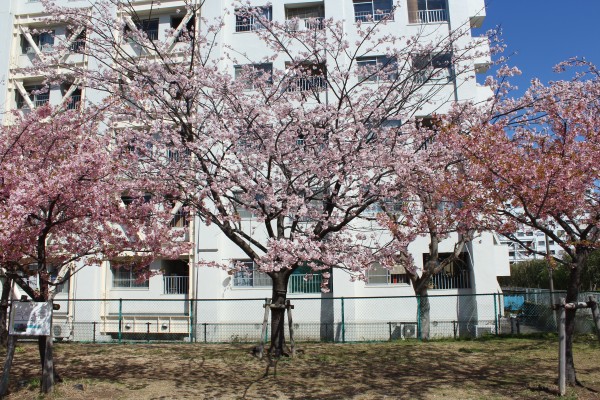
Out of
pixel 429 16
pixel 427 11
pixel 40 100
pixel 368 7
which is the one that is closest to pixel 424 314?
pixel 429 16

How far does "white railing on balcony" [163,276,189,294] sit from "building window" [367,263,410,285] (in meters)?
7.23

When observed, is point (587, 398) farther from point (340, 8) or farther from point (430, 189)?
point (340, 8)

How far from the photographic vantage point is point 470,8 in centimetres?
2117

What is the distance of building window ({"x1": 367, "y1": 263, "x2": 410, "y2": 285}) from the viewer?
19844 mm

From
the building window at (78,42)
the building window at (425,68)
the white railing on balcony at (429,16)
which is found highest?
the white railing on balcony at (429,16)

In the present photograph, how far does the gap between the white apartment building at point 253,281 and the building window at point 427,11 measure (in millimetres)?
42

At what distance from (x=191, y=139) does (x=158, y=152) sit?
83 cm

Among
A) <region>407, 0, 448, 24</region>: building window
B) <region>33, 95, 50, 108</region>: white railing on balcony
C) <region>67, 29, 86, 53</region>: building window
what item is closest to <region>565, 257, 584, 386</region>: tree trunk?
<region>67, 29, 86, 53</region>: building window

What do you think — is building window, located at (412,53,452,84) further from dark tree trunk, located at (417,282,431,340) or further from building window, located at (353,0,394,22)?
building window, located at (353,0,394,22)

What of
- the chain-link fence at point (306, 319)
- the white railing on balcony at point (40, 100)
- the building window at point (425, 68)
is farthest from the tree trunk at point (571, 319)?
the white railing on balcony at point (40, 100)

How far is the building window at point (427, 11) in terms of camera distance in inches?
842

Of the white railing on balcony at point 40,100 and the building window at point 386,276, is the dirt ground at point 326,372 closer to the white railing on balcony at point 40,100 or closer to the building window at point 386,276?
the building window at point 386,276

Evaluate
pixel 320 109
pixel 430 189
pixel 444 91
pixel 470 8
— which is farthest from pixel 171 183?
pixel 470 8

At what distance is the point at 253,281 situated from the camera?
20.2m
